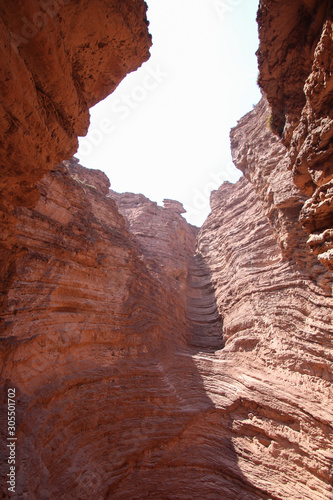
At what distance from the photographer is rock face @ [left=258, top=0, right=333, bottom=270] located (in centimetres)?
553

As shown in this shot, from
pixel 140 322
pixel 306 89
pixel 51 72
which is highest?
pixel 306 89

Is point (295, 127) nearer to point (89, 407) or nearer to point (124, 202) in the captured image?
point (89, 407)

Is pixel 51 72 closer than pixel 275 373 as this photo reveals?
Yes

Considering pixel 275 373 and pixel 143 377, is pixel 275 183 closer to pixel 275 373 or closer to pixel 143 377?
pixel 275 373

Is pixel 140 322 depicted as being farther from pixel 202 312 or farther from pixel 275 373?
pixel 202 312

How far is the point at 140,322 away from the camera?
1376 cm

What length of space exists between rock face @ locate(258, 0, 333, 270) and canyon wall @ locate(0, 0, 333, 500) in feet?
0.15

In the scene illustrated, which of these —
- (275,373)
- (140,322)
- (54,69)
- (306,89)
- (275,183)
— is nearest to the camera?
(54,69)

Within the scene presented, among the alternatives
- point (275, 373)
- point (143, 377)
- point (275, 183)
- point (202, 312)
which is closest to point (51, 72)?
point (143, 377)

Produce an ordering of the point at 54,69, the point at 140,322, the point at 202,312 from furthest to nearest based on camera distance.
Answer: the point at 202,312
the point at 140,322
the point at 54,69

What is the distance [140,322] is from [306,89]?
37.8 ft

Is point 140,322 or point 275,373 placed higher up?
point 140,322

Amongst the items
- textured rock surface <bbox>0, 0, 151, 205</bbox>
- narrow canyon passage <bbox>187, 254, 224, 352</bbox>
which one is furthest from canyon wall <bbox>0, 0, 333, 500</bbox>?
narrow canyon passage <bbox>187, 254, 224, 352</bbox>

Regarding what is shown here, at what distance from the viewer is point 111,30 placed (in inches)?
191
